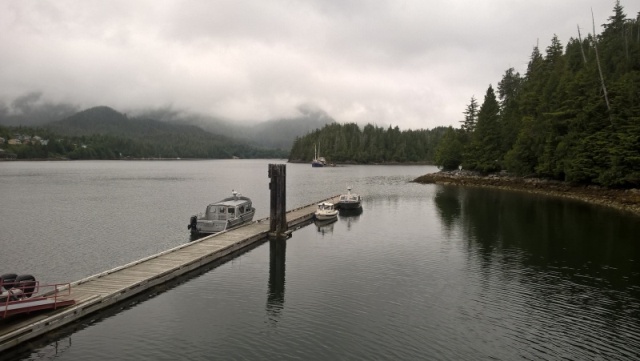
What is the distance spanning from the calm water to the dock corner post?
6.42 feet

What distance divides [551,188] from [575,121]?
48.5ft

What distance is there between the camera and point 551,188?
8769cm

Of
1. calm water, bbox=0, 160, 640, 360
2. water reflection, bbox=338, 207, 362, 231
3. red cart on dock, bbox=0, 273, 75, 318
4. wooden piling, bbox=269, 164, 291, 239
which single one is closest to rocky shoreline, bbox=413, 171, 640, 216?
calm water, bbox=0, 160, 640, 360

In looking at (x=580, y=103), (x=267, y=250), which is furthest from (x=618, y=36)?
(x=267, y=250)

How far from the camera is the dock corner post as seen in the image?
45.1 m

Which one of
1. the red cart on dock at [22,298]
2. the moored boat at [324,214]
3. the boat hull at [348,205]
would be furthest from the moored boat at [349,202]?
the red cart on dock at [22,298]

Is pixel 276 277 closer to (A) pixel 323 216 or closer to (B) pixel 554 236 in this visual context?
(A) pixel 323 216

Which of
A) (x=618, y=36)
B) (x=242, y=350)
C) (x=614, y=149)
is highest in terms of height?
(x=618, y=36)

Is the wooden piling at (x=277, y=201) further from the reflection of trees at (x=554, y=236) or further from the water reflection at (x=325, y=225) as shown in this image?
the reflection of trees at (x=554, y=236)

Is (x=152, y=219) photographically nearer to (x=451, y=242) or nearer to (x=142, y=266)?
(x=142, y=266)

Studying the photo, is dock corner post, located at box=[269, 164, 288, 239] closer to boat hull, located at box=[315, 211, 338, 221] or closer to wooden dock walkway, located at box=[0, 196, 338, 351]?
wooden dock walkway, located at box=[0, 196, 338, 351]

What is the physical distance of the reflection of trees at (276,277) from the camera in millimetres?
25375

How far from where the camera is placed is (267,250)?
134ft

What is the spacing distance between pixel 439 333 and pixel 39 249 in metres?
38.5
